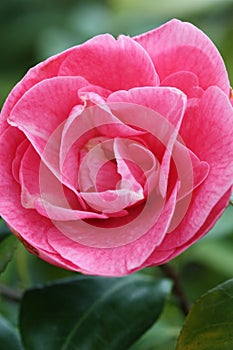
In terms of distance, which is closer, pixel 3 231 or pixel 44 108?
pixel 44 108

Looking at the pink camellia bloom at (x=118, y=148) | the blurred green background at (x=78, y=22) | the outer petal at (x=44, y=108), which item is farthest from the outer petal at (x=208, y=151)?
the blurred green background at (x=78, y=22)

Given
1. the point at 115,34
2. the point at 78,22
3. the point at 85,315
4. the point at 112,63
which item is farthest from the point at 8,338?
the point at 78,22

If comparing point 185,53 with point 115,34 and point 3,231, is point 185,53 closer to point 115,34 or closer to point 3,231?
point 3,231

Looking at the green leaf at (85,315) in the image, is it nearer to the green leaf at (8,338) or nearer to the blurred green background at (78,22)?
the green leaf at (8,338)

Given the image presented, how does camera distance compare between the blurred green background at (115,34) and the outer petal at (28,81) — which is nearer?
the outer petal at (28,81)

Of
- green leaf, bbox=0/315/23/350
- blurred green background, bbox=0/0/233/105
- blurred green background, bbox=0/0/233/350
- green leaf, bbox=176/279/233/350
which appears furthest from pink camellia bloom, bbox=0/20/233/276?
blurred green background, bbox=0/0/233/105

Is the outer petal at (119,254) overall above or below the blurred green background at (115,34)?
above
